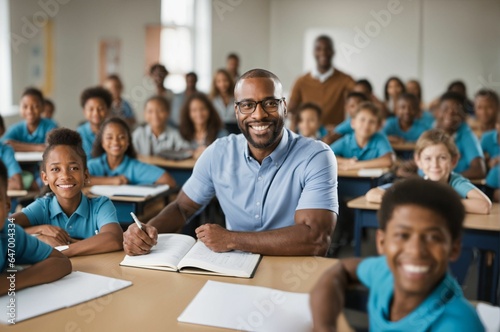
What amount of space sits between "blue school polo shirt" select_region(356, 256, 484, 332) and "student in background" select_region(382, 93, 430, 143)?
12.6ft

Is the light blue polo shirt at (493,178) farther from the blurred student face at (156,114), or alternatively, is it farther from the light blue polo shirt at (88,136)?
the blurred student face at (156,114)

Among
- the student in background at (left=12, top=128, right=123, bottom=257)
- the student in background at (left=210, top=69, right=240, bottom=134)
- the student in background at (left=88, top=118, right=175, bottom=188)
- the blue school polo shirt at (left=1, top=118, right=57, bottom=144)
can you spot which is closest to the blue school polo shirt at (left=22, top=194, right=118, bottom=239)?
the student in background at (left=12, top=128, right=123, bottom=257)

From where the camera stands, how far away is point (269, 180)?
5.41 feet

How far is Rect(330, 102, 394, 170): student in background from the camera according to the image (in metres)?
3.34

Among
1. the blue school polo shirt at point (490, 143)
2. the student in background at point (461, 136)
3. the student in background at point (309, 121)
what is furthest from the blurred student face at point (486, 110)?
the student in background at point (309, 121)

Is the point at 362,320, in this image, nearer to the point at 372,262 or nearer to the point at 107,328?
the point at 372,262

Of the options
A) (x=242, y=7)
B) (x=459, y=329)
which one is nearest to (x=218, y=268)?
(x=459, y=329)

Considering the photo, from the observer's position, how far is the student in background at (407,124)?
4.48 metres

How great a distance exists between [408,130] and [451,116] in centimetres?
114

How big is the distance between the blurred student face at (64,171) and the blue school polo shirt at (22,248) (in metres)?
0.31

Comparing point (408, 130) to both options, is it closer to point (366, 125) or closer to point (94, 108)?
point (366, 125)

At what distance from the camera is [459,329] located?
70 centimetres

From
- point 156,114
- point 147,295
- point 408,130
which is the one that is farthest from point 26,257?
point 408,130

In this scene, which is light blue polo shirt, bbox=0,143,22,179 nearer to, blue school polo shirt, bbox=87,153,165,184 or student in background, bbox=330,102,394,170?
blue school polo shirt, bbox=87,153,165,184
